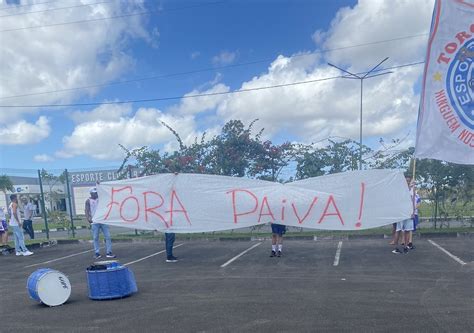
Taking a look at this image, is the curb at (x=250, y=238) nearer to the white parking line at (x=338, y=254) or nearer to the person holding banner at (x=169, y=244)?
the white parking line at (x=338, y=254)

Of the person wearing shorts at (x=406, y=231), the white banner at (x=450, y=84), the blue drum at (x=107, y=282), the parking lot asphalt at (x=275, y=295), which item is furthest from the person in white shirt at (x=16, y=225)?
the white banner at (x=450, y=84)

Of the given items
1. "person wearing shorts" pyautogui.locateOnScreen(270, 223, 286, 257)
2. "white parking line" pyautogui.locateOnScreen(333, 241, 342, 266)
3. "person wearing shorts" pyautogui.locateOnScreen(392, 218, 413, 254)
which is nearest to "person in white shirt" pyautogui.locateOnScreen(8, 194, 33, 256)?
"person wearing shorts" pyautogui.locateOnScreen(270, 223, 286, 257)

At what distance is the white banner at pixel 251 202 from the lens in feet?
29.6

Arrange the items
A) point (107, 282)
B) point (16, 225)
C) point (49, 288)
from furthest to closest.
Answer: point (16, 225), point (107, 282), point (49, 288)

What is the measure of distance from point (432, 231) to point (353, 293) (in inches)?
313

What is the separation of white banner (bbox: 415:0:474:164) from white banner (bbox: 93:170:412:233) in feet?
8.89

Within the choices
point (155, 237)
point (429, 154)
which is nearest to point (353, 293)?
point (429, 154)

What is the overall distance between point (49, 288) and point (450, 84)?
23.3 ft

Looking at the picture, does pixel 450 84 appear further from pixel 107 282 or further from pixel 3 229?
pixel 3 229

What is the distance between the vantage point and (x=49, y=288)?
6836 mm

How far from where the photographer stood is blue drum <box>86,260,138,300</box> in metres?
7.02

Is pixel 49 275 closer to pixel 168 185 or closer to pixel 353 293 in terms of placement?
pixel 168 185

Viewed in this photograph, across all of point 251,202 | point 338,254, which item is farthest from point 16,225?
point 338,254

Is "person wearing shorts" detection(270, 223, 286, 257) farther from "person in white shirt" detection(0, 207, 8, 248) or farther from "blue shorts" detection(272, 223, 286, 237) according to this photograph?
"person in white shirt" detection(0, 207, 8, 248)
